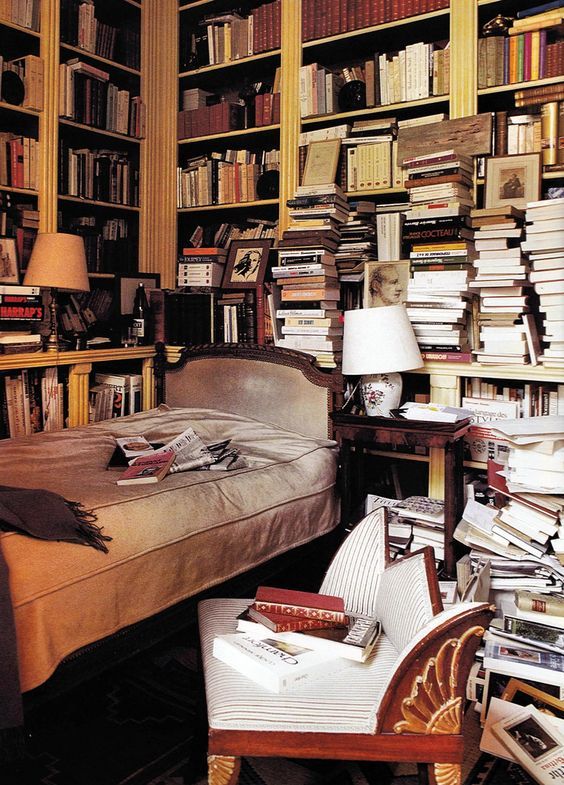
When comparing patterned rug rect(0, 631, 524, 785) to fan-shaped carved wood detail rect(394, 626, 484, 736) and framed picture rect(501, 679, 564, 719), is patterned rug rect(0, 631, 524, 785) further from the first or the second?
fan-shaped carved wood detail rect(394, 626, 484, 736)

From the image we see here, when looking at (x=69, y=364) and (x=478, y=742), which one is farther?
(x=69, y=364)

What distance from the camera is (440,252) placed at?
301cm

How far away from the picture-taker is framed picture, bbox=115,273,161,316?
3.92 m

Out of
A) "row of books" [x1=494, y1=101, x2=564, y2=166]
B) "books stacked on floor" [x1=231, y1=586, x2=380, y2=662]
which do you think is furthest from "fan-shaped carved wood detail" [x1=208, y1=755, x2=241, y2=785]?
"row of books" [x1=494, y1=101, x2=564, y2=166]

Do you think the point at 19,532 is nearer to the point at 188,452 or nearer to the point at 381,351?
the point at 188,452

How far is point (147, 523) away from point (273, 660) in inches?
27.8

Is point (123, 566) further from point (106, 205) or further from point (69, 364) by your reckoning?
point (106, 205)

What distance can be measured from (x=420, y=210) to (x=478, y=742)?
209 centimetres

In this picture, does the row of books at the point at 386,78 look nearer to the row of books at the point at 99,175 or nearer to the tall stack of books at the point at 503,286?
the tall stack of books at the point at 503,286

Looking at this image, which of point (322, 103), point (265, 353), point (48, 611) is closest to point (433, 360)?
point (265, 353)

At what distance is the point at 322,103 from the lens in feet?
11.7

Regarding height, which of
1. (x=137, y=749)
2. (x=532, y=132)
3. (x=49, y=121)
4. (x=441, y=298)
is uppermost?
(x=49, y=121)

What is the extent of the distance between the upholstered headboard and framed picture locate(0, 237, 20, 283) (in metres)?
0.83

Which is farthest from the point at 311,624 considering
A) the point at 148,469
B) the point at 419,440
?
the point at 419,440
